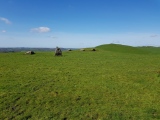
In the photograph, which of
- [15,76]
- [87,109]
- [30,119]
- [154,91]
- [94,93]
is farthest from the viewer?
[15,76]

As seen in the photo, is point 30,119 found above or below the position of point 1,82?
below

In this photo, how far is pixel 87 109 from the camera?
10.6 metres

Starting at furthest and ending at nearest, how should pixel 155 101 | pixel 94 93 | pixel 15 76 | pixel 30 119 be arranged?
pixel 15 76 → pixel 94 93 → pixel 155 101 → pixel 30 119

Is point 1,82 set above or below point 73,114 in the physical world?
above

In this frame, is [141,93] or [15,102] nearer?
[15,102]

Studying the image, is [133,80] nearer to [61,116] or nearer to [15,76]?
[61,116]

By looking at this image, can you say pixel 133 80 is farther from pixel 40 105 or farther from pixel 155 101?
pixel 40 105

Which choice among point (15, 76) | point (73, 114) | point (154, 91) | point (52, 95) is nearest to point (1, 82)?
point (15, 76)

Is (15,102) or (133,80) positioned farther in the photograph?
(133,80)

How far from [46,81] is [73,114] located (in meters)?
6.02

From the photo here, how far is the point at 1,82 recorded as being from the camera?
47.5 ft

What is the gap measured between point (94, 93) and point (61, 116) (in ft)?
12.7

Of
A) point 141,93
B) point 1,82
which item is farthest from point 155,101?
point 1,82

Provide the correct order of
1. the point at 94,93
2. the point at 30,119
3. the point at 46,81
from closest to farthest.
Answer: the point at 30,119 < the point at 94,93 < the point at 46,81
